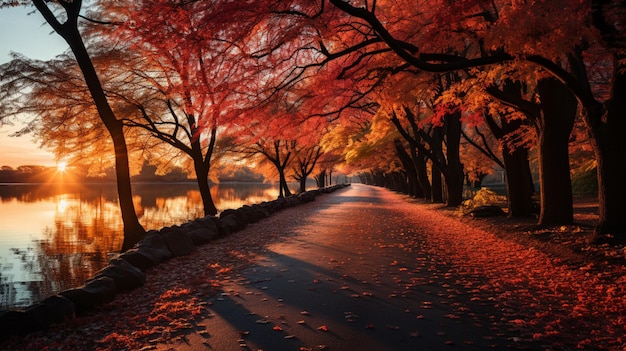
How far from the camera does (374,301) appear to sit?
237 inches

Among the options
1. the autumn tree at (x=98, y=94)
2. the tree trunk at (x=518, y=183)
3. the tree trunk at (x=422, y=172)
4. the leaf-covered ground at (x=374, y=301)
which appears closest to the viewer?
the leaf-covered ground at (x=374, y=301)

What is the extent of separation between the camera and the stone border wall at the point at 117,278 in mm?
4961

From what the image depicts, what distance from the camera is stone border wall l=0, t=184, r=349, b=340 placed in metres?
4.96

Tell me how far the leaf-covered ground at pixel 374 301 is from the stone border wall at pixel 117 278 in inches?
6.9

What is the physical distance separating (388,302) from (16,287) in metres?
8.29

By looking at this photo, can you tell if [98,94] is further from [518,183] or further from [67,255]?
[518,183]

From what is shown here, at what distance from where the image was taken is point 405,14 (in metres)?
13.5

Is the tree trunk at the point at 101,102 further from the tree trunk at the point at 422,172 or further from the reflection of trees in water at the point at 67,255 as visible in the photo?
the tree trunk at the point at 422,172

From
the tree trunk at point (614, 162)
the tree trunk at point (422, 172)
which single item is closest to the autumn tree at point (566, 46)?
the tree trunk at point (614, 162)

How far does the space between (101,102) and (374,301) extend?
452 inches

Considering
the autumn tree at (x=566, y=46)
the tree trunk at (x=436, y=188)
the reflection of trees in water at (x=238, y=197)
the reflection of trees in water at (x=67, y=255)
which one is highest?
the autumn tree at (x=566, y=46)

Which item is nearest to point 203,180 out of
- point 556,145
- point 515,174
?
point 515,174

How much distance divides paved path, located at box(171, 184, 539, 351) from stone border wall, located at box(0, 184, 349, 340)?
5.64 ft

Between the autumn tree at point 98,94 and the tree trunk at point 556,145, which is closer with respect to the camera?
the tree trunk at point 556,145
